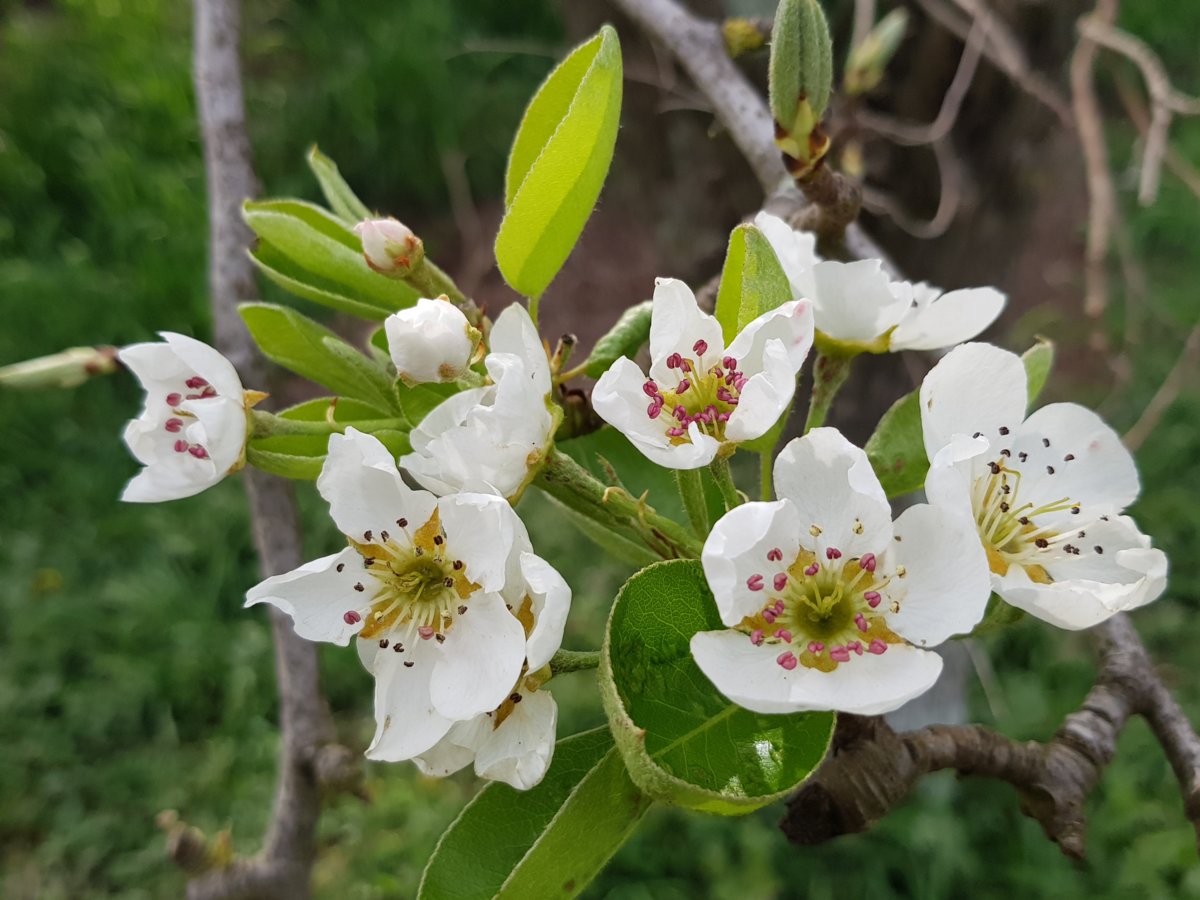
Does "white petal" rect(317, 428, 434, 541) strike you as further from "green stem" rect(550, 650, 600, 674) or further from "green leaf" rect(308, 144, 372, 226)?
"green leaf" rect(308, 144, 372, 226)

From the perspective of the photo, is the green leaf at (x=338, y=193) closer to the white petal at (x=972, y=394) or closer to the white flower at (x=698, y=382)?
the white flower at (x=698, y=382)

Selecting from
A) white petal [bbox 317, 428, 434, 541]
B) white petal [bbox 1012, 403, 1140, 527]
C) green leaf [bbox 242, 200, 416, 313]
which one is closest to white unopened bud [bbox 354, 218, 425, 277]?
green leaf [bbox 242, 200, 416, 313]

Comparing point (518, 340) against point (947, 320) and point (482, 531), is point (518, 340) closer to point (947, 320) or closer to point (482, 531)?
point (482, 531)

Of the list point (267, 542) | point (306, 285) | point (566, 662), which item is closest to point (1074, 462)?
point (566, 662)

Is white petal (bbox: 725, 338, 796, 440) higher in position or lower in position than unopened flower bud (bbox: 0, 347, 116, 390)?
higher

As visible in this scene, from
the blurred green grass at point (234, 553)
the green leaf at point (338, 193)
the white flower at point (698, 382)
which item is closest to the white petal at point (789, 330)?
the white flower at point (698, 382)

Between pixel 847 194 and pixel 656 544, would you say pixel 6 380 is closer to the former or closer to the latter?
pixel 656 544
